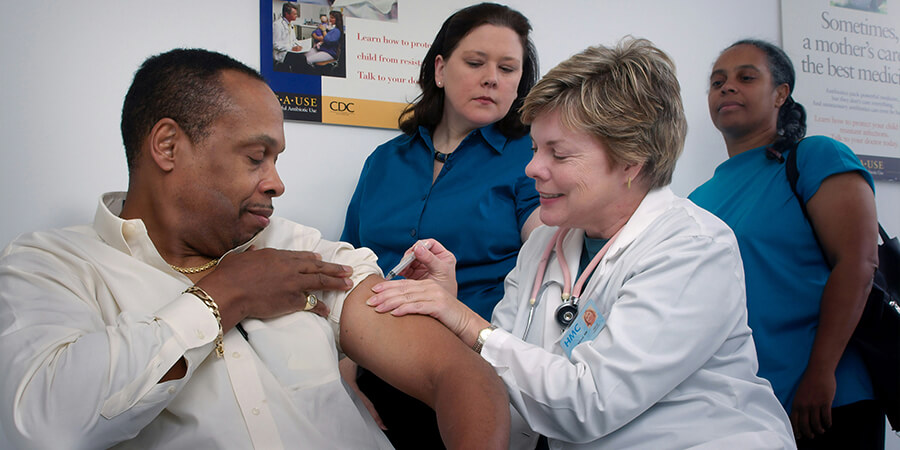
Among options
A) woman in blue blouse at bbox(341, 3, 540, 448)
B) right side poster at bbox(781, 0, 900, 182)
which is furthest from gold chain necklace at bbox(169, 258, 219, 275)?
right side poster at bbox(781, 0, 900, 182)

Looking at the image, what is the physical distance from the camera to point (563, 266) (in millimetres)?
1514

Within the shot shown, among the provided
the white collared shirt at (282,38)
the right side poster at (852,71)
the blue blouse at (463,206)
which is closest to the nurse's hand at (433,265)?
→ the blue blouse at (463,206)

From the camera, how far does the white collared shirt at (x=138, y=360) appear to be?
0.96m

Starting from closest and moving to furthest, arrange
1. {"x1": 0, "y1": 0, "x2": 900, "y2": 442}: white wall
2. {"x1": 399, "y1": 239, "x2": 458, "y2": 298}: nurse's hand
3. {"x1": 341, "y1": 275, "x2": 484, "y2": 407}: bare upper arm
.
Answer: {"x1": 341, "y1": 275, "x2": 484, "y2": 407}: bare upper arm → {"x1": 399, "y1": 239, "x2": 458, "y2": 298}: nurse's hand → {"x1": 0, "y1": 0, "x2": 900, "y2": 442}: white wall

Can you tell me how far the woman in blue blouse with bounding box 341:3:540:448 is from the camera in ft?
5.81

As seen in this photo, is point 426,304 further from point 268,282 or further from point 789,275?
point 789,275

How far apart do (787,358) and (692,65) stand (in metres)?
1.26

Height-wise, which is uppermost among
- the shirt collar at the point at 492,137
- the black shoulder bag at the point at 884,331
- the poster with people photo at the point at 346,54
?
the poster with people photo at the point at 346,54

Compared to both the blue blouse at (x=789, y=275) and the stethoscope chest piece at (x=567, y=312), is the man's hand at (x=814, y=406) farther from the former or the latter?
the stethoscope chest piece at (x=567, y=312)

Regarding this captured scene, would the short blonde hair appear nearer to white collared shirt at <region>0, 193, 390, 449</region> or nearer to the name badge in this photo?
the name badge

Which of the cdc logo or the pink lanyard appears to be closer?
the pink lanyard

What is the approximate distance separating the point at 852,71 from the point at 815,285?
4.47 ft

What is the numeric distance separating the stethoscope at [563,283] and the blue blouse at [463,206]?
0.22 meters

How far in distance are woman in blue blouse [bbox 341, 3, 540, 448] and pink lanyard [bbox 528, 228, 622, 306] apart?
0.20m
